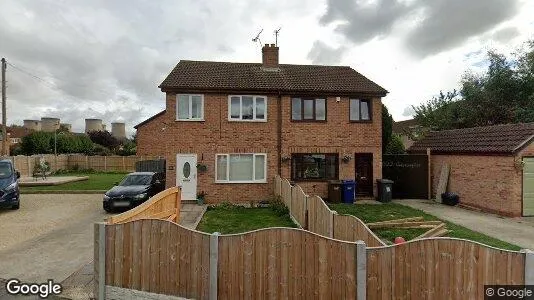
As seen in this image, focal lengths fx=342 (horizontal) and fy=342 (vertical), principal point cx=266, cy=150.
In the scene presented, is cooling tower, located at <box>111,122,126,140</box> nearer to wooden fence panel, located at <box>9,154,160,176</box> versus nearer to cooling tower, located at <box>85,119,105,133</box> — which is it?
cooling tower, located at <box>85,119,105,133</box>

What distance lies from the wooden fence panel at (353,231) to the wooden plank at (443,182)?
11.7 metres

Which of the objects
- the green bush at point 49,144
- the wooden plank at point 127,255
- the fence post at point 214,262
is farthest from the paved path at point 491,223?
the green bush at point 49,144

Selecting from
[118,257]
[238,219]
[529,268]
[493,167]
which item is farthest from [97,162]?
[529,268]

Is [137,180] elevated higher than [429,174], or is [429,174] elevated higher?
[429,174]

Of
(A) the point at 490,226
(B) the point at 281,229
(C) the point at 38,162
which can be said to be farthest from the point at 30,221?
(C) the point at 38,162

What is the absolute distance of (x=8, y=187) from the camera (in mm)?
13703

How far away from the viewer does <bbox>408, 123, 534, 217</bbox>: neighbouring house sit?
1295 cm

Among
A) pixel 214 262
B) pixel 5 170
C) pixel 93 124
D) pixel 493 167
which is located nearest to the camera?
pixel 214 262

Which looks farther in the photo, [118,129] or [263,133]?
[118,129]

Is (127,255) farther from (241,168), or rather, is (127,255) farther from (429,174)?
(429,174)

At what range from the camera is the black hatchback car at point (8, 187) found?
530 inches

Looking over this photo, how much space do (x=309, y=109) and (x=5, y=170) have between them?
13.5 metres

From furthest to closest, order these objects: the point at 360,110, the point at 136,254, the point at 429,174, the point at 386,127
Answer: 1. the point at 386,127
2. the point at 429,174
3. the point at 360,110
4. the point at 136,254

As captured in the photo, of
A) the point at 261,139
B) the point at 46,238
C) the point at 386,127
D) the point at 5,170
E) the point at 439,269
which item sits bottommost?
the point at 46,238
